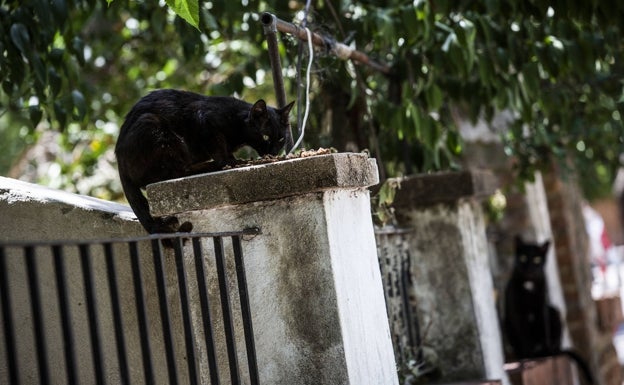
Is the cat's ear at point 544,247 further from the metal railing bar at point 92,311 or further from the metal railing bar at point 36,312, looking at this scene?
the metal railing bar at point 36,312

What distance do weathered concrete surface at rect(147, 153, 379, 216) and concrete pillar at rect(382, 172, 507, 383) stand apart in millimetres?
1937

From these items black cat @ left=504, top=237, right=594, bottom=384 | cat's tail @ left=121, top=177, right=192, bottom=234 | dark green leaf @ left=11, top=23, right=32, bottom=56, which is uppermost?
dark green leaf @ left=11, top=23, right=32, bottom=56

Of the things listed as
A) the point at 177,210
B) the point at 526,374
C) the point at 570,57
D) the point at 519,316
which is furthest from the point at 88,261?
the point at 519,316

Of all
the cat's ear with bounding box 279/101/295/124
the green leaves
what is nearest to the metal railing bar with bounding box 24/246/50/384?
the green leaves

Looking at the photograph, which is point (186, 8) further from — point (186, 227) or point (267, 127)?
point (267, 127)

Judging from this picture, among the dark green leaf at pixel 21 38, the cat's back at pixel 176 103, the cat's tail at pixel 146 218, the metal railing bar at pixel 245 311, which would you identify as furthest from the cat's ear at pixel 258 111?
the dark green leaf at pixel 21 38

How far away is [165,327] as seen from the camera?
2.35 metres

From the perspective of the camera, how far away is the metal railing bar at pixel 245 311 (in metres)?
2.67

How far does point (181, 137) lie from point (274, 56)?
0.54 meters

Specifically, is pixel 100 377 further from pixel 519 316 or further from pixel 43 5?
pixel 519 316

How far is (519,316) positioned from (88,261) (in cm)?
562

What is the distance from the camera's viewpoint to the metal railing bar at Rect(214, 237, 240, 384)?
2615mm

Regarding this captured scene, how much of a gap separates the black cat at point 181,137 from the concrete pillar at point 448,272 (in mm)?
1256

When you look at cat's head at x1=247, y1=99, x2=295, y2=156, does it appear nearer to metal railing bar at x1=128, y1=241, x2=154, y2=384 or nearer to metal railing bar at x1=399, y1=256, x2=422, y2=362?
metal railing bar at x1=399, y1=256, x2=422, y2=362
